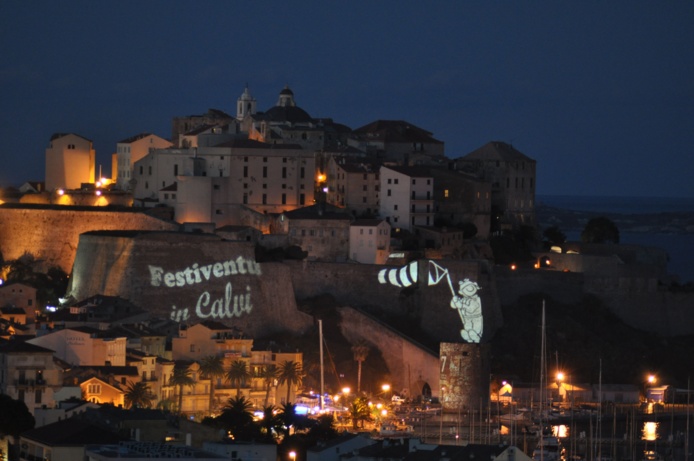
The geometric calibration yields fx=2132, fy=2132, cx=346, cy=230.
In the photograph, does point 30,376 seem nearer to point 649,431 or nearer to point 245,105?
point 649,431

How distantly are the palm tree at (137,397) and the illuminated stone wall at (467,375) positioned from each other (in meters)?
9.92

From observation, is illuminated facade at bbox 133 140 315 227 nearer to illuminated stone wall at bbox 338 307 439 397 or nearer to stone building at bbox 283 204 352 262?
stone building at bbox 283 204 352 262

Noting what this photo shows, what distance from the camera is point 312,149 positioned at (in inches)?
2714

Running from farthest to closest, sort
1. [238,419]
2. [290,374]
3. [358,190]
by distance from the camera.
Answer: [358,190] → [290,374] → [238,419]

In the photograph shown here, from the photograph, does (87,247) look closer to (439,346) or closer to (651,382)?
(439,346)

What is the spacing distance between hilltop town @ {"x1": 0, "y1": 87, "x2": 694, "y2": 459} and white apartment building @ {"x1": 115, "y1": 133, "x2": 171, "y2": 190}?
2.9 inches

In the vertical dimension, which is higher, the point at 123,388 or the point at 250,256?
the point at 250,256

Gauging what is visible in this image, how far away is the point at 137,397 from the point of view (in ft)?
163

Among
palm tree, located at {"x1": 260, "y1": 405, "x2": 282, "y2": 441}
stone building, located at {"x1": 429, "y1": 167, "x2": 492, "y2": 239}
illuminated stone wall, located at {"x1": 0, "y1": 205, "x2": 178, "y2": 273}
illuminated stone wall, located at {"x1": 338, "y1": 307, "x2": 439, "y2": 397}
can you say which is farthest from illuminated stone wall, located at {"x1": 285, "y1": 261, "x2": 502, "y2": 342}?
palm tree, located at {"x1": 260, "y1": 405, "x2": 282, "y2": 441}

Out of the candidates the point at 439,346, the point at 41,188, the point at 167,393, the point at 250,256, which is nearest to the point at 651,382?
the point at 439,346

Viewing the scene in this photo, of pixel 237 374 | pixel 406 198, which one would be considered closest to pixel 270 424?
pixel 237 374

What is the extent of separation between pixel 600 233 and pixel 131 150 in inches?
639

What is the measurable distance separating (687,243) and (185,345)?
88.3 meters

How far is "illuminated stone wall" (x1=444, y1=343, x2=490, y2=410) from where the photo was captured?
2233 inches
